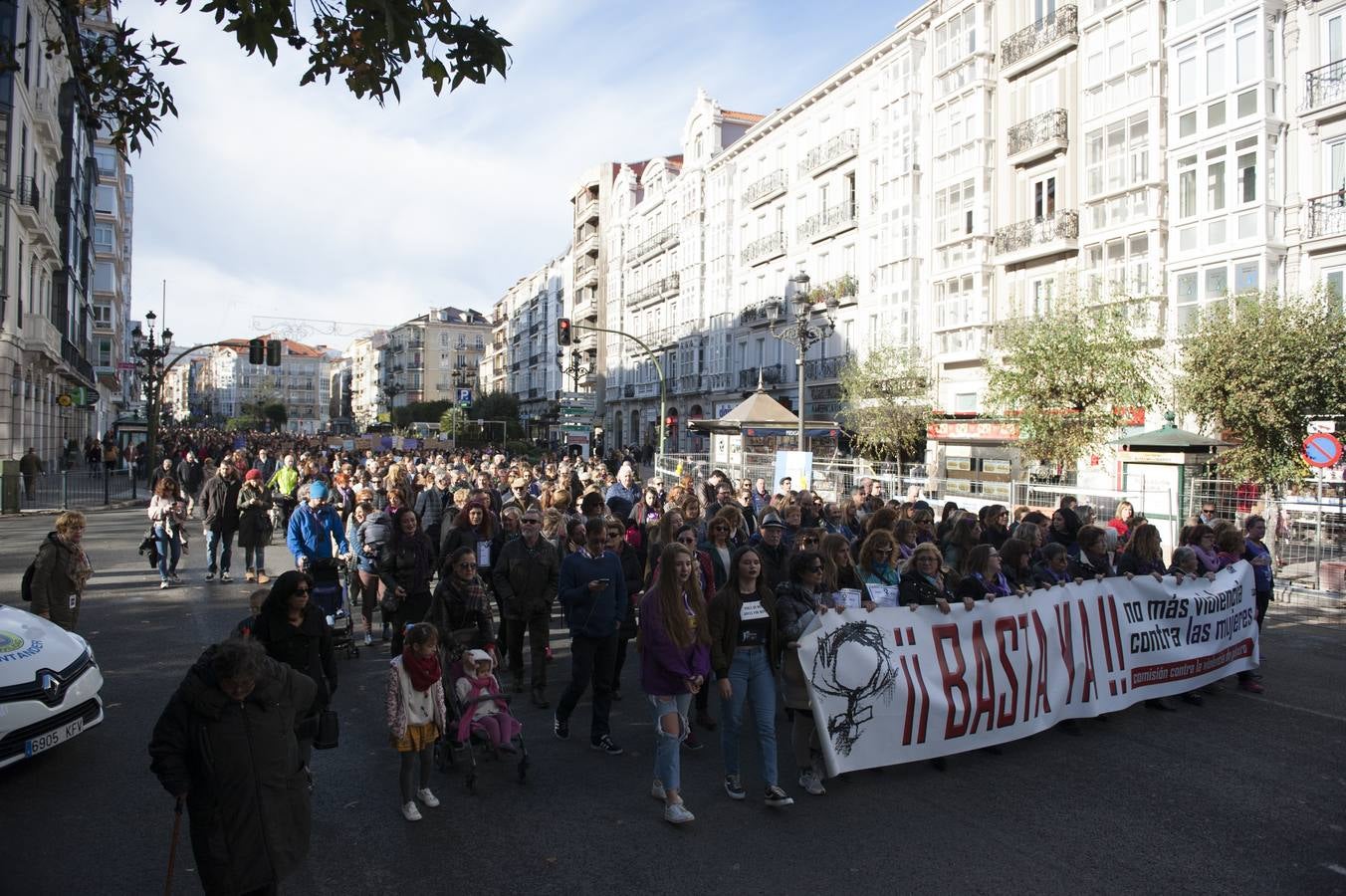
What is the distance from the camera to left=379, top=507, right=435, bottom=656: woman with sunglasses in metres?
8.46

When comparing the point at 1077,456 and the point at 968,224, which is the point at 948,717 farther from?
the point at 968,224

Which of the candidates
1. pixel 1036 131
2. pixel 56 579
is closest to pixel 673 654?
pixel 56 579

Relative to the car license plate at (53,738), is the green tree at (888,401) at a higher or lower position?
higher

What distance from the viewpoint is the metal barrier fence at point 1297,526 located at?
533 inches

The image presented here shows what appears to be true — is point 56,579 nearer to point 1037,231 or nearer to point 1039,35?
point 1037,231

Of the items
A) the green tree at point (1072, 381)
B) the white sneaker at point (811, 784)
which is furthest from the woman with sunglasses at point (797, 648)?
the green tree at point (1072, 381)

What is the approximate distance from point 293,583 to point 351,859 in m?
1.51

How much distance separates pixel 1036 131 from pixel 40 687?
30063 millimetres

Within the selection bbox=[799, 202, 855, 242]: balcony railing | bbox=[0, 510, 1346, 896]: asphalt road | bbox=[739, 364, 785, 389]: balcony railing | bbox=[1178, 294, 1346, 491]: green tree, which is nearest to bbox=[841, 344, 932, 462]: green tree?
bbox=[799, 202, 855, 242]: balcony railing

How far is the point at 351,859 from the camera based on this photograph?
4855 mm

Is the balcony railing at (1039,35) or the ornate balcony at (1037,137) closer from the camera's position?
the balcony railing at (1039,35)

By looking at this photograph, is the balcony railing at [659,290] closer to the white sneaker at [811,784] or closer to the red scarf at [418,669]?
the white sneaker at [811,784]

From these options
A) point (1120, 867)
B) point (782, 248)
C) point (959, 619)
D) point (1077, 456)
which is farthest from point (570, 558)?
point (782, 248)

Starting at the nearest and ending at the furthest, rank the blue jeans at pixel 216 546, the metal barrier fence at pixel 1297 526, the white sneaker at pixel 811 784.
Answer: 1. the white sneaker at pixel 811 784
2. the metal barrier fence at pixel 1297 526
3. the blue jeans at pixel 216 546
